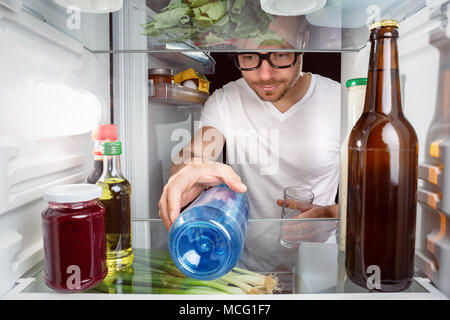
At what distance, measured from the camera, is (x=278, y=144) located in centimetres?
105

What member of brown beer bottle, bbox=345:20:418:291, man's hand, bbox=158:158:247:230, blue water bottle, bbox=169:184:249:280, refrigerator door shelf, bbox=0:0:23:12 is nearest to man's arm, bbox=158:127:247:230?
man's hand, bbox=158:158:247:230

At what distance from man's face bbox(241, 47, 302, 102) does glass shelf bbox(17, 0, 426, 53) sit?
75 millimetres

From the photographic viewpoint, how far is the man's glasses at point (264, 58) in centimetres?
96

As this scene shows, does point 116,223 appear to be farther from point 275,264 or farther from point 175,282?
point 275,264

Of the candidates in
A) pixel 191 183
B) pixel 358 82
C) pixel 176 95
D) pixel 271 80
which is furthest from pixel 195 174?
pixel 358 82

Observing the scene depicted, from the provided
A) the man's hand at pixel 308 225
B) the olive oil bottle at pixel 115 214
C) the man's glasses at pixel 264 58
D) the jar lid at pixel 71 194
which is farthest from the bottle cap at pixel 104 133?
the man's hand at pixel 308 225

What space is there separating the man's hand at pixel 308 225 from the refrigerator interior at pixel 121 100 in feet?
0.82

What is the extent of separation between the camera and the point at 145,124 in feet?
3.30

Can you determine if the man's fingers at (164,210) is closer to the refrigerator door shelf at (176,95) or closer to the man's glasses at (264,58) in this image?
the refrigerator door shelf at (176,95)

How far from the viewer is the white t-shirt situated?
1.04m

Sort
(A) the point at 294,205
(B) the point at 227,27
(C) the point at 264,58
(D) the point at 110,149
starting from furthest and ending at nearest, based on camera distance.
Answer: (A) the point at 294,205, (C) the point at 264,58, (B) the point at 227,27, (D) the point at 110,149

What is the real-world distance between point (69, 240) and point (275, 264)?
44 cm
